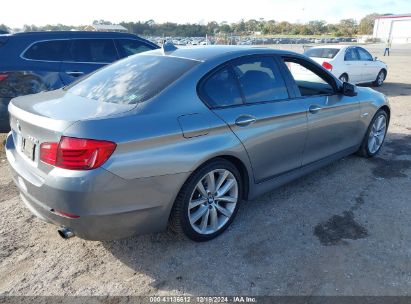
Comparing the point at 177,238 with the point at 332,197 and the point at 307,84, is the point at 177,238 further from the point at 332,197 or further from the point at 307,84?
the point at 307,84

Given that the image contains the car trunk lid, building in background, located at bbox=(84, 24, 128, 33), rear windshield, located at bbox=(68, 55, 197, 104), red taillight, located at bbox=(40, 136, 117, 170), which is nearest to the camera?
red taillight, located at bbox=(40, 136, 117, 170)

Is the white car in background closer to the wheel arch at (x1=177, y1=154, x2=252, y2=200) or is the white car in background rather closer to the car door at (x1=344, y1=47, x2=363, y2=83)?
the car door at (x1=344, y1=47, x2=363, y2=83)

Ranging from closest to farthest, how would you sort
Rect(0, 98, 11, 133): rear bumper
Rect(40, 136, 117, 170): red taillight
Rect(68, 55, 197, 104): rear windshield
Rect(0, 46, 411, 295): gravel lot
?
Rect(40, 136, 117, 170): red taillight, Rect(0, 46, 411, 295): gravel lot, Rect(68, 55, 197, 104): rear windshield, Rect(0, 98, 11, 133): rear bumper

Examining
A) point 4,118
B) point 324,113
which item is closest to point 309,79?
point 324,113

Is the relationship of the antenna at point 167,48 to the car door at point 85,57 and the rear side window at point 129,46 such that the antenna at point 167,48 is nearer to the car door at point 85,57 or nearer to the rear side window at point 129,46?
the car door at point 85,57

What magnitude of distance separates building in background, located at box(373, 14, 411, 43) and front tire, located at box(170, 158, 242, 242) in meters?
82.9

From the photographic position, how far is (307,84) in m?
4.43

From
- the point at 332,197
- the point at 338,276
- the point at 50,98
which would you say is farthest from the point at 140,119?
the point at 332,197

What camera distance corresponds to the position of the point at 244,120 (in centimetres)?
317

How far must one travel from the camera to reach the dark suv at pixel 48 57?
503cm

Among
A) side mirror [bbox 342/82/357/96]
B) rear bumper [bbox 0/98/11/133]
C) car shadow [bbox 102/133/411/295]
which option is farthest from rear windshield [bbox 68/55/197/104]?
side mirror [bbox 342/82/357/96]

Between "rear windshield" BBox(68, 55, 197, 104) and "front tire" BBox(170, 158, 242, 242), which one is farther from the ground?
"rear windshield" BBox(68, 55, 197, 104)

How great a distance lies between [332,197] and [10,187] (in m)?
3.73

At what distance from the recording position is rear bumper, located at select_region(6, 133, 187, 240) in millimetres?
2387
